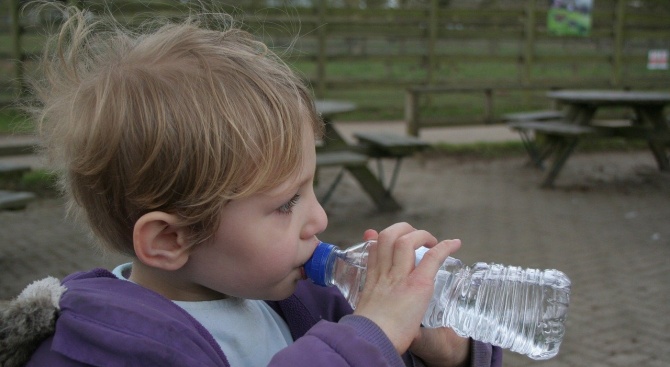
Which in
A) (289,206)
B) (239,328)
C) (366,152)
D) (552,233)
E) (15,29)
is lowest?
(552,233)

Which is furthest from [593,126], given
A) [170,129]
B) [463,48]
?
[170,129]

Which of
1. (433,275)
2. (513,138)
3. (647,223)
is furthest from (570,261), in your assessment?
(513,138)

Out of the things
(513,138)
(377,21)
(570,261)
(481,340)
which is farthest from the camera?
(377,21)

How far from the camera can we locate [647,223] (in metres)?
6.44

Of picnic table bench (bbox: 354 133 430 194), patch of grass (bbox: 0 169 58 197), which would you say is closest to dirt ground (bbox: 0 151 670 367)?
patch of grass (bbox: 0 169 58 197)

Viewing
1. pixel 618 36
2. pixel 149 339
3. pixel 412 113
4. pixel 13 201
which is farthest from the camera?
pixel 618 36

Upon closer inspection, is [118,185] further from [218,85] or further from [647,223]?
[647,223]

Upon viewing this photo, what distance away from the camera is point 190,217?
1.16m

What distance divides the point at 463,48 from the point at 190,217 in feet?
42.0

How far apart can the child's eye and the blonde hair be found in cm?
5

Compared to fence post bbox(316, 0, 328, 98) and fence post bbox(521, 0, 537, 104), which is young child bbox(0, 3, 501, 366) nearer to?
fence post bbox(316, 0, 328, 98)

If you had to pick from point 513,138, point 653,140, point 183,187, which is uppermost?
point 183,187

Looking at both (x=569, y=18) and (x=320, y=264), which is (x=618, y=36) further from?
(x=320, y=264)

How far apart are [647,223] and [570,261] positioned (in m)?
1.55
